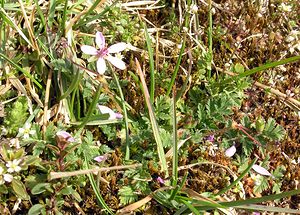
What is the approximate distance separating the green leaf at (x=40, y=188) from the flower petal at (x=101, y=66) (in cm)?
59

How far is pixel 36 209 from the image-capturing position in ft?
7.25

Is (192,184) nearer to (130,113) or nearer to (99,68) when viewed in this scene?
(130,113)

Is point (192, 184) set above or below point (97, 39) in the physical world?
below

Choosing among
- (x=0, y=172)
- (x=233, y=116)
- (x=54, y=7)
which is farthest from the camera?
(x=233, y=116)

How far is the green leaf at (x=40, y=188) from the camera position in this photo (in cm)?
220

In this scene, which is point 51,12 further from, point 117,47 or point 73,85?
point 73,85

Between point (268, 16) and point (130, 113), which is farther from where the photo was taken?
point (268, 16)

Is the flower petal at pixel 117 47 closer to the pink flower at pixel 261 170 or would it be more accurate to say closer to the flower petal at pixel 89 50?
the flower petal at pixel 89 50

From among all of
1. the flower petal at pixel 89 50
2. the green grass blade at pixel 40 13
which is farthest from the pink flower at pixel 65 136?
the green grass blade at pixel 40 13

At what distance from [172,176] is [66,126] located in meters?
0.54

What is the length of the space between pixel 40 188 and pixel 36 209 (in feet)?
0.29

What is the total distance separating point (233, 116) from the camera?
2760 mm

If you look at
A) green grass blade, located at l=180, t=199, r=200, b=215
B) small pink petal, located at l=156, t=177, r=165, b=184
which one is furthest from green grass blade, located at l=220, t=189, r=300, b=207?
small pink petal, located at l=156, t=177, r=165, b=184

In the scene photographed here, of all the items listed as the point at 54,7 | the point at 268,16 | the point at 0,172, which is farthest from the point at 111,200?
the point at 268,16
